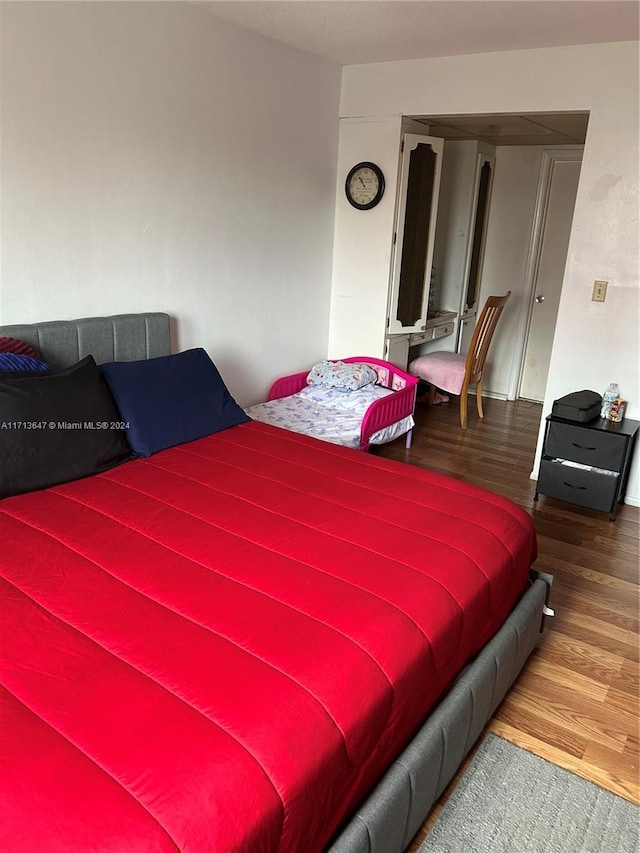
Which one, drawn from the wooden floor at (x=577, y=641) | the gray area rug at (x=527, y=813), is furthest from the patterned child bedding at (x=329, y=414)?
the gray area rug at (x=527, y=813)

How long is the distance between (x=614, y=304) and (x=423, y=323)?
1578 millimetres

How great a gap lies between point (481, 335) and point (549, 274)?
3.82 feet

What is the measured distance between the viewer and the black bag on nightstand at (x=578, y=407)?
3.63 m

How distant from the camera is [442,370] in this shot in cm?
526

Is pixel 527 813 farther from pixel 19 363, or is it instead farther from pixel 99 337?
pixel 99 337

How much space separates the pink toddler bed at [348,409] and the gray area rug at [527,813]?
2.10 meters

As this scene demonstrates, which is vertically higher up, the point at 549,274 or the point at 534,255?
the point at 534,255

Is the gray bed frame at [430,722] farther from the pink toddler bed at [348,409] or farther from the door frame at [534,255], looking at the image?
the door frame at [534,255]

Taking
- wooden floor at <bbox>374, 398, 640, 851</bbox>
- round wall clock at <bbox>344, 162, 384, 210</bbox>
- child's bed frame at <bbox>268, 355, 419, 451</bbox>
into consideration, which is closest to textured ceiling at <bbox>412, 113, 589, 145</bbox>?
round wall clock at <bbox>344, 162, 384, 210</bbox>

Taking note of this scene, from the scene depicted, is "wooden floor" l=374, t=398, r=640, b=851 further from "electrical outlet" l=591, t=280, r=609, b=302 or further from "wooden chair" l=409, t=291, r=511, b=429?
"electrical outlet" l=591, t=280, r=609, b=302

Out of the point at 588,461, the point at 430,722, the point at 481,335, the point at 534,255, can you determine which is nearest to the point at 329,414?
the point at 588,461

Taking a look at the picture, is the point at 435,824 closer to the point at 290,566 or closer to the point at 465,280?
the point at 290,566

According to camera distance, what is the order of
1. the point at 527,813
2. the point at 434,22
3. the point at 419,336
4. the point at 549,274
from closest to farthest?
the point at 527,813 → the point at 434,22 → the point at 419,336 → the point at 549,274

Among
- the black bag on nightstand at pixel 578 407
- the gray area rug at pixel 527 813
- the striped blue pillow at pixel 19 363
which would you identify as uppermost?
the striped blue pillow at pixel 19 363
